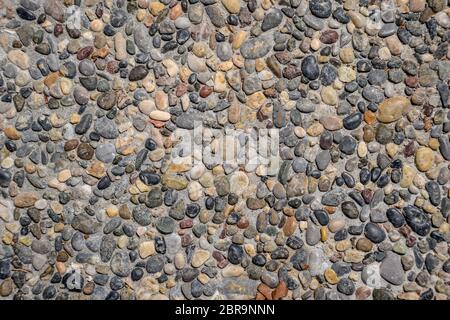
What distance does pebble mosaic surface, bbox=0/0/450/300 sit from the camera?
4.77 feet

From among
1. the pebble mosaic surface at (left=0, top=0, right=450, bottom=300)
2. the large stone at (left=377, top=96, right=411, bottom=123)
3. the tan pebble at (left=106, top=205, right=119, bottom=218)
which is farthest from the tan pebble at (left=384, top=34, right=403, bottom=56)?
the tan pebble at (left=106, top=205, right=119, bottom=218)

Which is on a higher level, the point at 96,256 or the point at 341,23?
the point at 341,23

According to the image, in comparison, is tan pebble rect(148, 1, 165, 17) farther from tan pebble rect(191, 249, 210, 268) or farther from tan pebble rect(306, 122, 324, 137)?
tan pebble rect(191, 249, 210, 268)

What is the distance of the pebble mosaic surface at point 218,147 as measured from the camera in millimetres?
1453

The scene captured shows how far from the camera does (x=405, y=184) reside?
4.77 ft

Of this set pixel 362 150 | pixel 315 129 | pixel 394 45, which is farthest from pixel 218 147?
pixel 394 45

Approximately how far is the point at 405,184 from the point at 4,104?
0.96 metres

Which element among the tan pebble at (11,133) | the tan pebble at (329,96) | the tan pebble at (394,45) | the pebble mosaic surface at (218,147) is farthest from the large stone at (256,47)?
the tan pebble at (11,133)

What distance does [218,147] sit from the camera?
4.81 ft


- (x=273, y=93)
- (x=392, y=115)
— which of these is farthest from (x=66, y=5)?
(x=392, y=115)

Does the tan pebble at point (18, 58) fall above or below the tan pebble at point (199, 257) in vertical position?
above

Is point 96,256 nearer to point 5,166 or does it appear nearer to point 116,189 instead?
point 116,189

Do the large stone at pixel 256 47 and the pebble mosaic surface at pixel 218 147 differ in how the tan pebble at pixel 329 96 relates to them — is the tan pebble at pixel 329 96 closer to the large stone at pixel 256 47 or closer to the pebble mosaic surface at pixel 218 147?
the pebble mosaic surface at pixel 218 147

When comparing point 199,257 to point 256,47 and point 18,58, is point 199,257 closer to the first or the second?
point 256,47
